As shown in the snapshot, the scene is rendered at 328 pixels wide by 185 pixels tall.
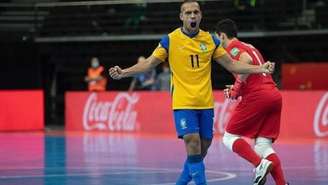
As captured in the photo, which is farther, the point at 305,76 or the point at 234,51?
the point at 305,76

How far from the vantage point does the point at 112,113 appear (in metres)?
26.1

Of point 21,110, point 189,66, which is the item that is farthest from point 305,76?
point 189,66

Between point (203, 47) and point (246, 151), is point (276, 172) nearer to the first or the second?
point (246, 151)

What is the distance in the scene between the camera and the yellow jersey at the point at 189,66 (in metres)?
9.57

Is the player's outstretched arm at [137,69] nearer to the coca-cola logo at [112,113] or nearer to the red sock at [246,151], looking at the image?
the red sock at [246,151]

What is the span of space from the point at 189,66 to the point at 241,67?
81 cm

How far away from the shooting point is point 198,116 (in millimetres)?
9664

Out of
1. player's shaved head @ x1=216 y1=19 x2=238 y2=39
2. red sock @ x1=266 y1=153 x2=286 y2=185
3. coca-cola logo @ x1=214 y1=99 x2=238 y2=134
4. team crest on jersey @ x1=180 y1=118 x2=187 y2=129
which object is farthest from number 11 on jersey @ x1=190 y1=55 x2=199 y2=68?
coca-cola logo @ x1=214 y1=99 x2=238 y2=134

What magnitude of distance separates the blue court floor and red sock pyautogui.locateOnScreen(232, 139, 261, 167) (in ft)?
3.58

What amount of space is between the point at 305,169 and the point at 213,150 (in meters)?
4.74

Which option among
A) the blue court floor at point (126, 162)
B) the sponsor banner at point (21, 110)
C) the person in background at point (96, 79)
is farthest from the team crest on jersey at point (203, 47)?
the person in background at point (96, 79)

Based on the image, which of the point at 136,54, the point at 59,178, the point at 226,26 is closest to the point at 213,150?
the point at 59,178

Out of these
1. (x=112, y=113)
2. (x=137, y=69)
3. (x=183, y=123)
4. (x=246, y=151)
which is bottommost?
(x=112, y=113)

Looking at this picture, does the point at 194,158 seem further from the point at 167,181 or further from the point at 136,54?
the point at 136,54
